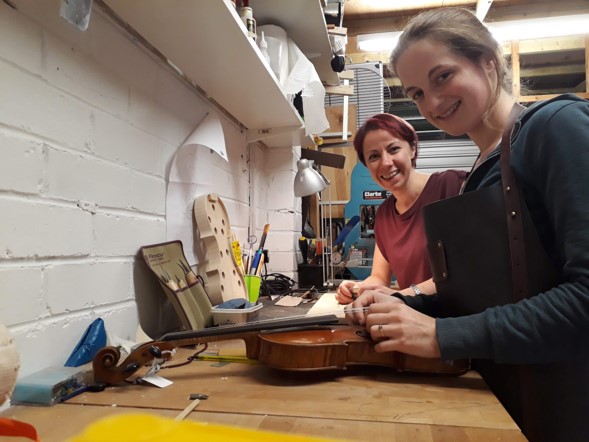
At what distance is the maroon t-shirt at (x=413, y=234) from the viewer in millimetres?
→ 1504

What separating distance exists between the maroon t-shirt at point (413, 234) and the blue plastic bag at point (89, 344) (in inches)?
43.7

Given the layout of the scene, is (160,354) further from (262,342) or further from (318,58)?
(318,58)

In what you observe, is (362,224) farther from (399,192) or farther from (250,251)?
(250,251)

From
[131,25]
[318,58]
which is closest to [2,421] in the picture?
[131,25]

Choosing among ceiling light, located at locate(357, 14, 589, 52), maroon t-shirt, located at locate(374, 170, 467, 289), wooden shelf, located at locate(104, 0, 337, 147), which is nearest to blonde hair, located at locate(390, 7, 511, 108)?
wooden shelf, located at locate(104, 0, 337, 147)

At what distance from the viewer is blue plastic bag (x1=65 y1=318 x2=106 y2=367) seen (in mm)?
770

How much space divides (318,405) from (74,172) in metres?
0.63

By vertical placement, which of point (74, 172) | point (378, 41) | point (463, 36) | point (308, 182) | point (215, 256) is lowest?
point (215, 256)

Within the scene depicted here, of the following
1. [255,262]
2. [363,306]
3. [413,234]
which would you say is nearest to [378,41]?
[413,234]

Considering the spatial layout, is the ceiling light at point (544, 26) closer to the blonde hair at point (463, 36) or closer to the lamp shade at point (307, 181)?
the lamp shade at point (307, 181)

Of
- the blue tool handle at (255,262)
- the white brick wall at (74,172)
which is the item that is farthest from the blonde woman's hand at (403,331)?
the blue tool handle at (255,262)

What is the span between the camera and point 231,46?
3.68ft

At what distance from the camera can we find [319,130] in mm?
1950

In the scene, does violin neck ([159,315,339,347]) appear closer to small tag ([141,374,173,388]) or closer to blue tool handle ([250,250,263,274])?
small tag ([141,374,173,388])
